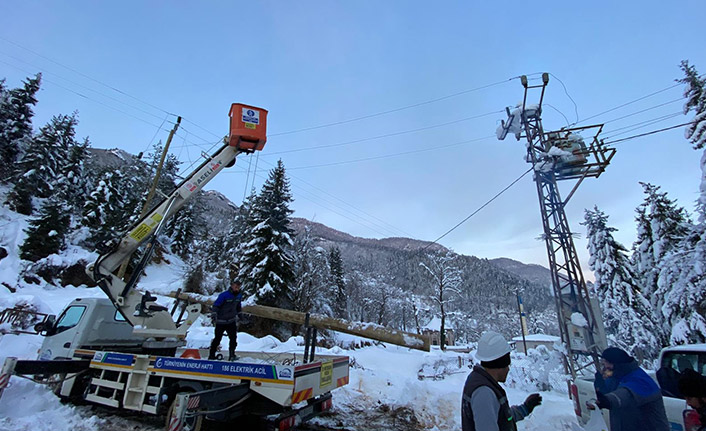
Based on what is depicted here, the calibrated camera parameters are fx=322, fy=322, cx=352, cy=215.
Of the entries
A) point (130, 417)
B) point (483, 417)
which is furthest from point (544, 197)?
point (130, 417)

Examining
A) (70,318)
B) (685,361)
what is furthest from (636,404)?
(70,318)

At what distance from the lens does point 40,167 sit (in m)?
31.0

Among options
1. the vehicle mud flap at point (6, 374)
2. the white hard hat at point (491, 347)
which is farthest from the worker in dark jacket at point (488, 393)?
the vehicle mud flap at point (6, 374)

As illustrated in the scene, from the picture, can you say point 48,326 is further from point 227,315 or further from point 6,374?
point 227,315

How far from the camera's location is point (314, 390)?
5223mm

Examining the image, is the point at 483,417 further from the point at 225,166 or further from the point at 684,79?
the point at 684,79

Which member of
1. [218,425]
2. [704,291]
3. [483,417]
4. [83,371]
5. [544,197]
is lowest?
[218,425]

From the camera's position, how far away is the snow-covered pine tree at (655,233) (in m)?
19.0

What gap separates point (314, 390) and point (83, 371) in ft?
16.6

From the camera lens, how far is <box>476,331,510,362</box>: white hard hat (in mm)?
2361

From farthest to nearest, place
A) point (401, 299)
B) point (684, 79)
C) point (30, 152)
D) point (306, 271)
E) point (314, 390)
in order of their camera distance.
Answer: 1. point (401, 299)
2. point (30, 152)
3. point (306, 271)
4. point (684, 79)
5. point (314, 390)

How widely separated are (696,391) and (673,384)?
219 centimetres

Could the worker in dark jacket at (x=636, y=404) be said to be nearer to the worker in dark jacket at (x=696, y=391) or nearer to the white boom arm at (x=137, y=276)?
the worker in dark jacket at (x=696, y=391)

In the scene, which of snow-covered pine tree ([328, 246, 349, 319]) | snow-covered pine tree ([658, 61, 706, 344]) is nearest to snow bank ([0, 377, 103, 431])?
snow-covered pine tree ([658, 61, 706, 344])
